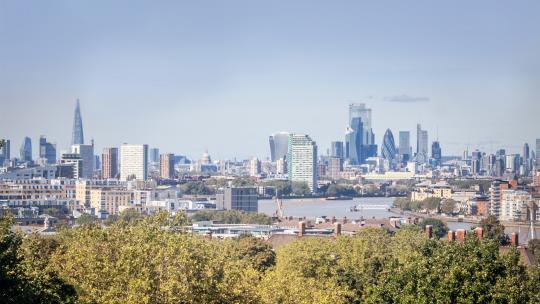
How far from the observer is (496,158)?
93.6 m

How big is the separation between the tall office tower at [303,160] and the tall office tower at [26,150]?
A: 28.9m

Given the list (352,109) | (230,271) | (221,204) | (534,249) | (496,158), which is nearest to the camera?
(230,271)

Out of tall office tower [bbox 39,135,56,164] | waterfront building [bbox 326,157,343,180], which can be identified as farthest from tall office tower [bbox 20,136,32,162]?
waterfront building [bbox 326,157,343,180]

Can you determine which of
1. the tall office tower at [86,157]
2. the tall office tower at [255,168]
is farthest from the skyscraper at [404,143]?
the tall office tower at [86,157]

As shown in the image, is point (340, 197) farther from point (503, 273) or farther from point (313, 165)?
point (503, 273)

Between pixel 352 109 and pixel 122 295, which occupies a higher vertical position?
pixel 352 109

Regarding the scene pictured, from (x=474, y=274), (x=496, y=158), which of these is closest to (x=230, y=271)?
(x=474, y=274)

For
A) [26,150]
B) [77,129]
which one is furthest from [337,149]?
[26,150]

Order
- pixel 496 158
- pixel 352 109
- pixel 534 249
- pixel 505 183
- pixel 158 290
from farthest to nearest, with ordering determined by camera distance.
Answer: pixel 352 109 < pixel 496 158 < pixel 505 183 < pixel 534 249 < pixel 158 290

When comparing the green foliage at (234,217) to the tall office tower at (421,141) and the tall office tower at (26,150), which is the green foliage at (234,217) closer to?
the tall office tower at (26,150)

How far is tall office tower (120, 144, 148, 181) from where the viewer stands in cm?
10420

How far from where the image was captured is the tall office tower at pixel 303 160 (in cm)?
10925

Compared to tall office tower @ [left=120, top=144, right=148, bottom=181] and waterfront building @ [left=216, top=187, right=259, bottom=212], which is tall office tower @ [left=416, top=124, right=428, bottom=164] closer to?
tall office tower @ [left=120, top=144, right=148, bottom=181]

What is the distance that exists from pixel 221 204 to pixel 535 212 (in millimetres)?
31253
